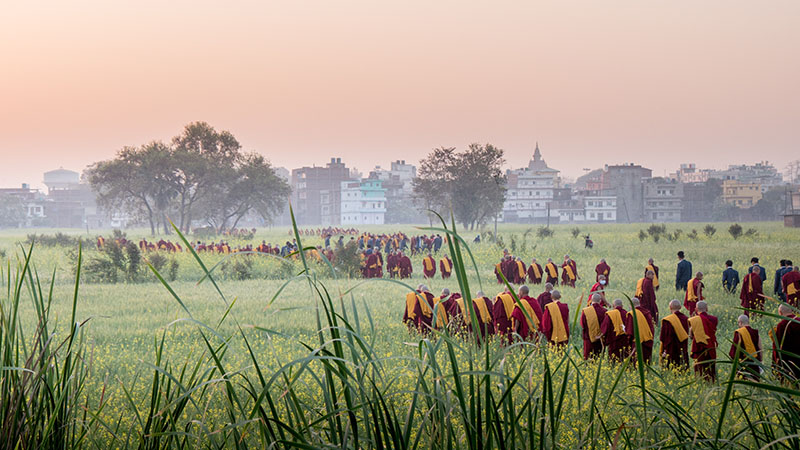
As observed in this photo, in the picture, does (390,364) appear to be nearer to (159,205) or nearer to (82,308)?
(82,308)

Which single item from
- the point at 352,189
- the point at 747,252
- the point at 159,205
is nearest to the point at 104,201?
the point at 159,205

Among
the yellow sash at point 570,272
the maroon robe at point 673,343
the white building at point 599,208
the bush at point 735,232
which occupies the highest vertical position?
the white building at point 599,208

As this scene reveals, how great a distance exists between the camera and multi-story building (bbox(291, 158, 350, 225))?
49000 millimetres

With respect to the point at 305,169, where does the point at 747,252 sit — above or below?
below

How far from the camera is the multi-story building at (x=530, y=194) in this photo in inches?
1775

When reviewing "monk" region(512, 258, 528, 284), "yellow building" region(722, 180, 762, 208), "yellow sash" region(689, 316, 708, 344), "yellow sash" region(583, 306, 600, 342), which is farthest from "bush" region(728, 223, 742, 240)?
"yellow sash" region(689, 316, 708, 344)

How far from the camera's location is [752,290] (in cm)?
1136

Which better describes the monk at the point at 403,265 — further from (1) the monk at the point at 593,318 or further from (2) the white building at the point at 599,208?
(2) the white building at the point at 599,208

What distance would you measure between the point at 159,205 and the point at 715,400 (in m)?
37.9

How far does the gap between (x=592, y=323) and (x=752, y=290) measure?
5007mm

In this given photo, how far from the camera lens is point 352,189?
50.3 metres

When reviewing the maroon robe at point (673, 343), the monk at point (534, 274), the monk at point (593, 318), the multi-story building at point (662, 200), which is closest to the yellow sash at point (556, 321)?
the monk at point (593, 318)

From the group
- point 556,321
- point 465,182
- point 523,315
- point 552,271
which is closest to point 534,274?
point 552,271

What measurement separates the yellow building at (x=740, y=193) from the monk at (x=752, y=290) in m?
34.2
